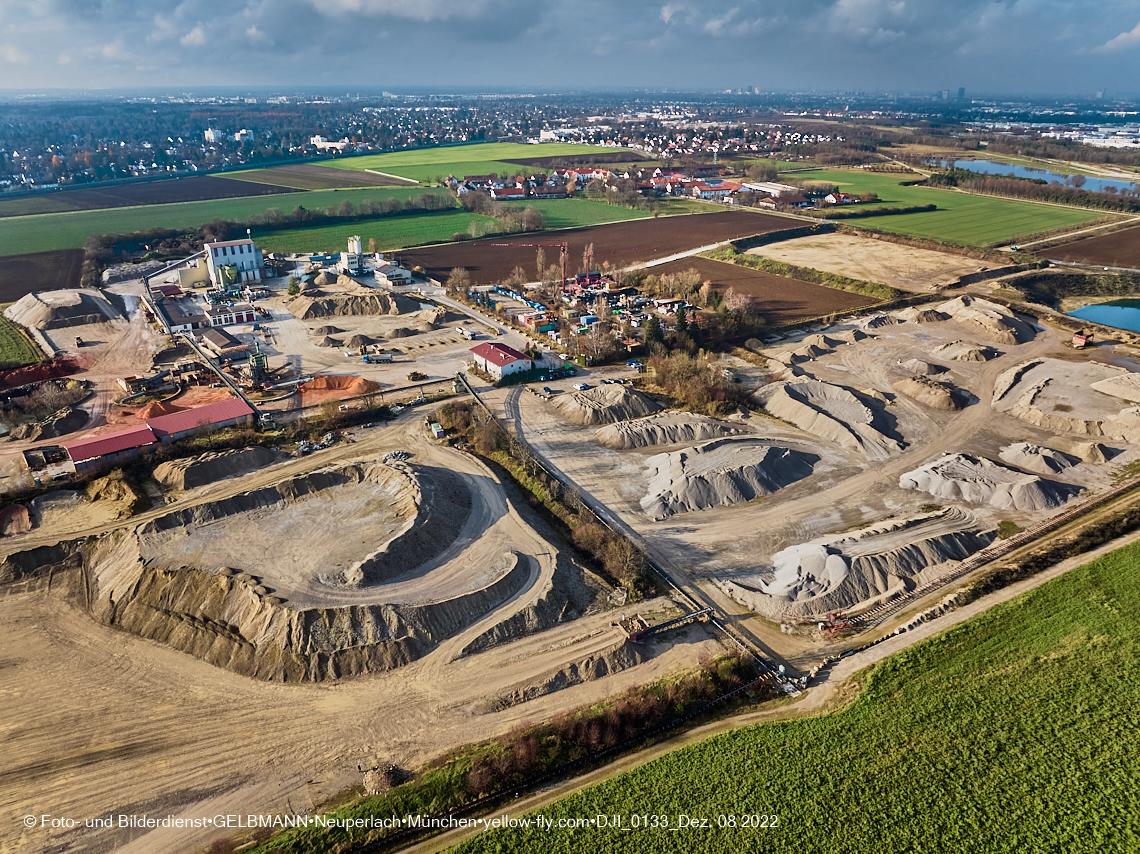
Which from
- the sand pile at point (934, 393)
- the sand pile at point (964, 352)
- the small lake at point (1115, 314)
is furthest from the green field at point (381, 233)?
the small lake at point (1115, 314)

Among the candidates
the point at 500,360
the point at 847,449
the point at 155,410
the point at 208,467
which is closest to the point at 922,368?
the point at 847,449

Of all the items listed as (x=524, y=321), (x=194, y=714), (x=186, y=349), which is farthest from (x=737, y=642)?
(x=186, y=349)

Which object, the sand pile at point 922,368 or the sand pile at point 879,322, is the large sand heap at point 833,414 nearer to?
the sand pile at point 922,368

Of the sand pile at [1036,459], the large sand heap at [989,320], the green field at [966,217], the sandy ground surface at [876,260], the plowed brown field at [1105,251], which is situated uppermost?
the green field at [966,217]

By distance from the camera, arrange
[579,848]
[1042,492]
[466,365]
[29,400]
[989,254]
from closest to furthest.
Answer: [579,848] → [1042,492] → [29,400] → [466,365] → [989,254]

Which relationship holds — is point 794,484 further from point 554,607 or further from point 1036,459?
point 554,607

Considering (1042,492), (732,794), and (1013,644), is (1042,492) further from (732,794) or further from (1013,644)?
(732,794)
